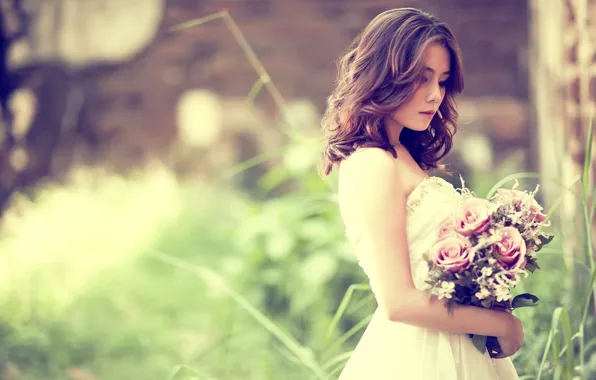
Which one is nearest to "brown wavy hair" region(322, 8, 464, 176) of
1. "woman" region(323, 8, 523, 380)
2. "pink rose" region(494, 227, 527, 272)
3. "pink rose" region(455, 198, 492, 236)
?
"woman" region(323, 8, 523, 380)

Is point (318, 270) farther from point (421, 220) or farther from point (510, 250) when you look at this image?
point (510, 250)

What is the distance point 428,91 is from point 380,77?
122 millimetres

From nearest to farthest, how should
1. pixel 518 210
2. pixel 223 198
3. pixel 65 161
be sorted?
pixel 518 210 < pixel 223 198 < pixel 65 161

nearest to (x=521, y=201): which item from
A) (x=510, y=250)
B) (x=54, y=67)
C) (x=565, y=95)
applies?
(x=510, y=250)

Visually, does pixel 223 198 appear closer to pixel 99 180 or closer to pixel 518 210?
pixel 99 180

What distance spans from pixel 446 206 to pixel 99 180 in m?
4.59

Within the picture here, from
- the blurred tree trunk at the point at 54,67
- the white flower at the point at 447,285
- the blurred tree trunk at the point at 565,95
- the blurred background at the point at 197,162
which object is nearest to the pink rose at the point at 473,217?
the white flower at the point at 447,285

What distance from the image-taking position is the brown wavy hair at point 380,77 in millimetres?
1849

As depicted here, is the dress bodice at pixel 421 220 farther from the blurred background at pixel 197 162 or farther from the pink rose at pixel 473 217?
the blurred background at pixel 197 162

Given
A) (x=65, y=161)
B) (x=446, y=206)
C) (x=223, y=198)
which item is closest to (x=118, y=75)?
(x=65, y=161)

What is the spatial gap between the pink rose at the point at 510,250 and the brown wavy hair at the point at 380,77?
13.1 inches

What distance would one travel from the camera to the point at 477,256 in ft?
5.81

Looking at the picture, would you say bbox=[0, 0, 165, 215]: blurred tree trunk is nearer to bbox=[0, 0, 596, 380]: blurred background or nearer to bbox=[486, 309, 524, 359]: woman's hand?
bbox=[0, 0, 596, 380]: blurred background

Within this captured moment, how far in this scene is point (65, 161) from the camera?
6.23 m
